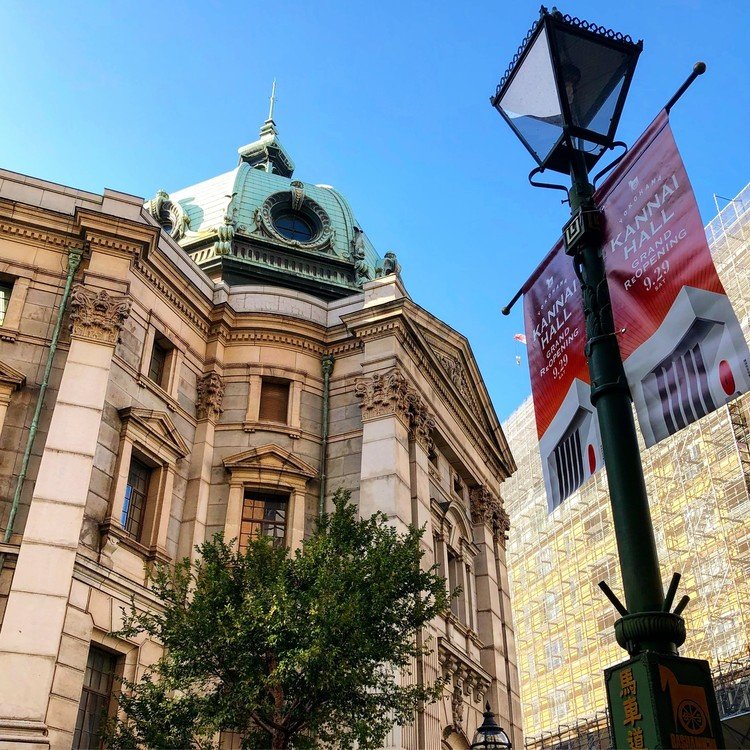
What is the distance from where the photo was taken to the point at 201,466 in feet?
78.2

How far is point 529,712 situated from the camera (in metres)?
54.3

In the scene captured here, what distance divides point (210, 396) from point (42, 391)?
564 cm

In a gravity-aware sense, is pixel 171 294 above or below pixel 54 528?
above

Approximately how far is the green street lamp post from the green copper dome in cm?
2312

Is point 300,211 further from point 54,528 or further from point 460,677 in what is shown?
point 54,528

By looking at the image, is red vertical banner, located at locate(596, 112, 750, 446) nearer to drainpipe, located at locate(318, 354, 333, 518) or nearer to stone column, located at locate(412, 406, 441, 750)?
stone column, located at locate(412, 406, 441, 750)

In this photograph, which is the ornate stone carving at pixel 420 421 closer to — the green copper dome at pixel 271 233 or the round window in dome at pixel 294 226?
the green copper dome at pixel 271 233

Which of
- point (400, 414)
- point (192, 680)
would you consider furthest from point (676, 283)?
point (400, 414)

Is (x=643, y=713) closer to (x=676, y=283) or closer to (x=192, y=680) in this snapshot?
(x=676, y=283)

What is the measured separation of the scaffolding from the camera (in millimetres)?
41219

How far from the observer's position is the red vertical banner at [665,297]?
7324 millimetres

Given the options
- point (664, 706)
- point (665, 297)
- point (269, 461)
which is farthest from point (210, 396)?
point (664, 706)

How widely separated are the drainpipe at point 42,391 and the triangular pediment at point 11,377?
49 cm

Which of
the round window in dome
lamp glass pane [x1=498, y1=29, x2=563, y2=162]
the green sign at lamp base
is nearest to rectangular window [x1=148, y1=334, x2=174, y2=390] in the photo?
the round window in dome
